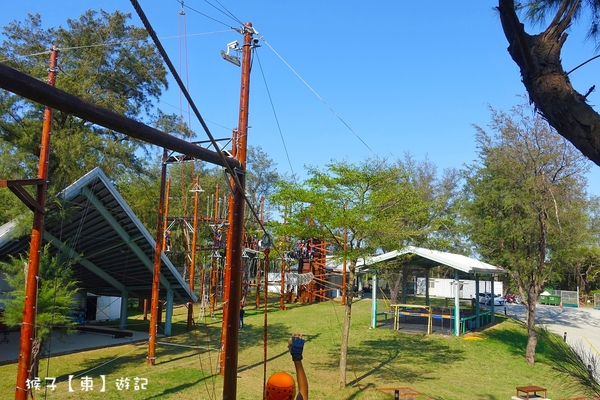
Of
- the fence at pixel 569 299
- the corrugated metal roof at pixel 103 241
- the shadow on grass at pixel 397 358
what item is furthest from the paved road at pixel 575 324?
the corrugated metal roof at pixel 103 241

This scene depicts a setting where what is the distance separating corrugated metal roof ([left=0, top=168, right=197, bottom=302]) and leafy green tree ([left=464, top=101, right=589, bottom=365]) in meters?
12.9

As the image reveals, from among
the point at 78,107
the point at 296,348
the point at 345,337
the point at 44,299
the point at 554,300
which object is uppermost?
the point at 78,107

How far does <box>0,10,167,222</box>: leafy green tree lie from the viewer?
1770 centimetres

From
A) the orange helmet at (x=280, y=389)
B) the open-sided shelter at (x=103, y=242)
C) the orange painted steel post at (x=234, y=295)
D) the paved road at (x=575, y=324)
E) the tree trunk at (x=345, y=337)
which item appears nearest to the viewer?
the orange helmet at (x=280, y=389)

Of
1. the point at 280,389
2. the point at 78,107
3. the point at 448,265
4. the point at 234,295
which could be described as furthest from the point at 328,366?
the point at 78,107

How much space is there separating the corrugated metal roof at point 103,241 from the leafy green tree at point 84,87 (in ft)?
7.05

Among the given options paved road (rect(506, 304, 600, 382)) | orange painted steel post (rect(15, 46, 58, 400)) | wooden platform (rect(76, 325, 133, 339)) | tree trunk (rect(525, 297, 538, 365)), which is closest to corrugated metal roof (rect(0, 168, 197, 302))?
orange painted steel post (rect(15, 46, 58, 400))

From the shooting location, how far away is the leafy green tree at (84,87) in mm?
17703

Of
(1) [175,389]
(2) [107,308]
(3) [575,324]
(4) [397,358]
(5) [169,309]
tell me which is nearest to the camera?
(1) [175,389]

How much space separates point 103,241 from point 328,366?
872cm

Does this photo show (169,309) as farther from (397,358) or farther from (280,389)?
(280,389)

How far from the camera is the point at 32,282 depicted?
29.5 feet

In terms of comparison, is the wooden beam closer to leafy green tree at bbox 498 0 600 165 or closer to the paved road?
leafy green tree at bbox 498 0 600 165

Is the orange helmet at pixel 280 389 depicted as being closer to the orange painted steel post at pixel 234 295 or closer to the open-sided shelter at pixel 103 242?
the orange painted steel post at pixel 234 295
